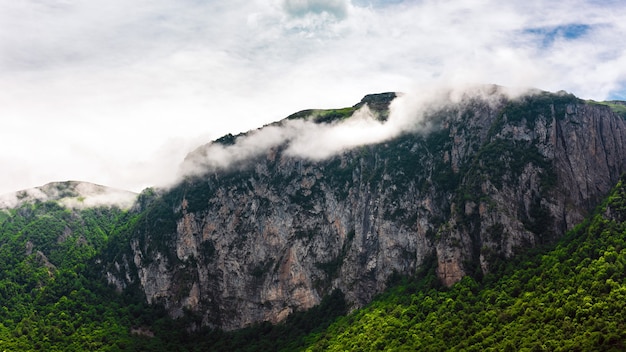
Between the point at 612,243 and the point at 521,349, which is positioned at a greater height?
the point at 612,243

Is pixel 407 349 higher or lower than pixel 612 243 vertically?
lower

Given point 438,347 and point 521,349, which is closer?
point 521,349

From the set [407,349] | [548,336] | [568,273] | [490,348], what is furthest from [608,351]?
[407,349]

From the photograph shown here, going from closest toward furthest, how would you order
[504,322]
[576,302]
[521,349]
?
[521,349], [576,302], [504,322]

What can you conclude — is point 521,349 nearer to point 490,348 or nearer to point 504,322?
point 490,348

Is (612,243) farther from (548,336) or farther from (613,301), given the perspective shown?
(548,336)

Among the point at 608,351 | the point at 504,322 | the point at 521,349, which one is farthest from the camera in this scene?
the point at 504,322

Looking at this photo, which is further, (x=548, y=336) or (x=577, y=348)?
(x=548, y=336)

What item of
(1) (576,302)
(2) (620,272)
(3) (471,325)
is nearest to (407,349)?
(3) (471,325)

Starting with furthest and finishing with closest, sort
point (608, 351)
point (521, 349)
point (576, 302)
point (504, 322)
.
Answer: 1. point (504, 322)
2. point (576, 302)
3. point (521, 349)
4. point (608, 351)
